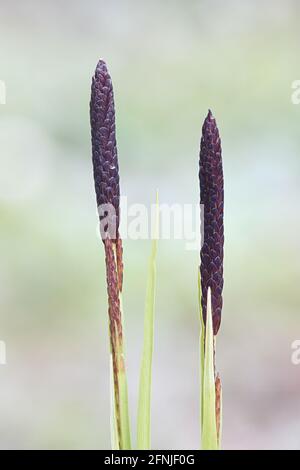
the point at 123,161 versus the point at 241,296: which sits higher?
the point at 123,161

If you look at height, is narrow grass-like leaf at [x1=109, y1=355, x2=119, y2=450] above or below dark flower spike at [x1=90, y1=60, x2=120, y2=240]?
below

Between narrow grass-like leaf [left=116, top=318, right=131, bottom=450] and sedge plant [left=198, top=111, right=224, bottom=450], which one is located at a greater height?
sedge plant [left=198, top=111, right=224, bottom=450]

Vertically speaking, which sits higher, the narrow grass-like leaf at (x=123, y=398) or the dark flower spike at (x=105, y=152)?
the dark flower spike at (x=105, y=152)

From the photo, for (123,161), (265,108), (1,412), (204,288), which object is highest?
(265,108)

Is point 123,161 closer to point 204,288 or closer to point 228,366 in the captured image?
point 228,366
